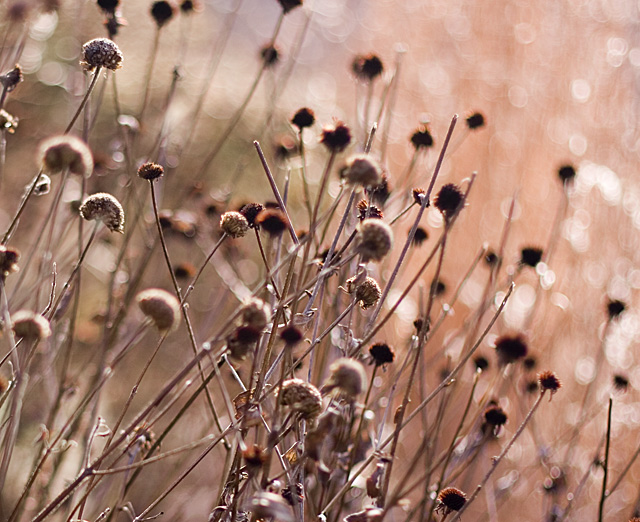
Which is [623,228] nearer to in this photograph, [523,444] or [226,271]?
[523,444]

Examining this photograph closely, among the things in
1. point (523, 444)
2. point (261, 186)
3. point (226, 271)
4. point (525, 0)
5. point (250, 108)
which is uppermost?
point (525, 0)

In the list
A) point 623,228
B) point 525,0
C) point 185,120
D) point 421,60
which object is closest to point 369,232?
point 185,120

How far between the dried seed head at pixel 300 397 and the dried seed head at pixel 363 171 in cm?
17

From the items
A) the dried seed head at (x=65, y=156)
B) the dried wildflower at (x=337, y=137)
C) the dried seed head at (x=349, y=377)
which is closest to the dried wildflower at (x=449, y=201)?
the dried wildflower at (x=337, y=137)

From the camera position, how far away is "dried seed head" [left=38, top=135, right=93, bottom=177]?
22.8 inches

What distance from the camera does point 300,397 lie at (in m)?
0.56

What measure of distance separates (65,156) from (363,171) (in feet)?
0.81

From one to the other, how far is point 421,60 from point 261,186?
78 centimetres

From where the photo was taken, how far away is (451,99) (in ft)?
7.55

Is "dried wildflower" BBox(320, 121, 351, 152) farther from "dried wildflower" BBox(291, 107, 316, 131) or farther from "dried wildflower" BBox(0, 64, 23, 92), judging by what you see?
"dried wildflower" BBox(0, 64, 23, 92)

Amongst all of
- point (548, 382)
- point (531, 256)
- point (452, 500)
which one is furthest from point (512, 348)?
point (531, 256)

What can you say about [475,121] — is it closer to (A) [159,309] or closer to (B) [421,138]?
(B) [421,138]

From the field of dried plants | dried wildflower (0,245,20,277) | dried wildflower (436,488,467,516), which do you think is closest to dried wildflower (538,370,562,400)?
the field of dried plants

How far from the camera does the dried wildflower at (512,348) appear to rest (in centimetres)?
79
